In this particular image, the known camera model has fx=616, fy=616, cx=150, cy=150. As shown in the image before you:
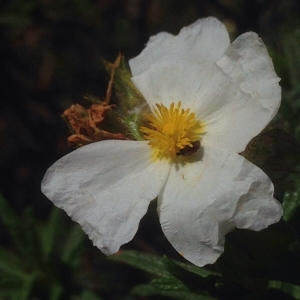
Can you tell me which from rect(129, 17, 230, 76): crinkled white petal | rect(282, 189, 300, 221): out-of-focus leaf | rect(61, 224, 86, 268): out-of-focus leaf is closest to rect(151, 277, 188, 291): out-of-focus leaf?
rect(282, 189, 300, 221): out-of-focus leaf

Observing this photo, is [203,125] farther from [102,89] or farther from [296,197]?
[102,89]

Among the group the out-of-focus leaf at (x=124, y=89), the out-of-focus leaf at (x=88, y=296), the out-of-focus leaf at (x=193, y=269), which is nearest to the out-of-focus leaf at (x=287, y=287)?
the out-of-focus leaf at (x=193, y=269)

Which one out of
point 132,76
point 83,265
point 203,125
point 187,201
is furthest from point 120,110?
point 83,265

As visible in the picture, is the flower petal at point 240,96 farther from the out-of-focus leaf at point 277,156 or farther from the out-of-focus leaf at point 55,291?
the out-of-focus leaf at point 55,291

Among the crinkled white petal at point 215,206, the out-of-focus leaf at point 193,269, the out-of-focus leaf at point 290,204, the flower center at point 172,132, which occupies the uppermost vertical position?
the flower center at point 172,132

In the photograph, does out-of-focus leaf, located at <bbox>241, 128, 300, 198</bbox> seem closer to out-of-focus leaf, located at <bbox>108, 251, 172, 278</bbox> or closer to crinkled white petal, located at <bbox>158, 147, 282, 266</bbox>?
crinkled white petal, located at <bbox>158, 147, 282, 266</bbox>

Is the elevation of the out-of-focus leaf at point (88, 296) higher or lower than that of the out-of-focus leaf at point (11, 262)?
lower
